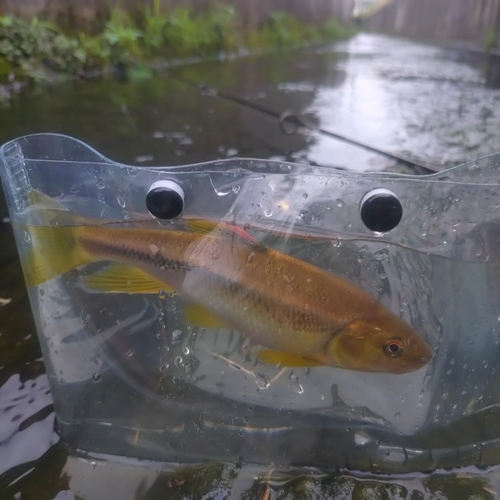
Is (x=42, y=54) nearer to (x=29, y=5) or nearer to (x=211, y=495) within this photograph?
(x=29, y=5)

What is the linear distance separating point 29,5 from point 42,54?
841mm

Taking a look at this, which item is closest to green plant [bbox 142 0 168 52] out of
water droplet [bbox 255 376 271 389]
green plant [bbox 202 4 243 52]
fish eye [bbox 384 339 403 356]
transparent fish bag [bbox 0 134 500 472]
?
green plant [bbox 202 4 243 52]

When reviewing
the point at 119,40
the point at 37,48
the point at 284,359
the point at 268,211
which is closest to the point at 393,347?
the point at 284,359

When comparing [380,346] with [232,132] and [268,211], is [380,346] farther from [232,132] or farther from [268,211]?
[232,132]

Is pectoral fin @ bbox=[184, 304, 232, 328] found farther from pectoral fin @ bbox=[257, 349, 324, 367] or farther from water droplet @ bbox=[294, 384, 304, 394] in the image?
water droplet @ bbox=[294, 384, 304, 394]

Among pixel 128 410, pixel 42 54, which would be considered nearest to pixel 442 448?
pixel 128 410

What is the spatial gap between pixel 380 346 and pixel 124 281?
44 cm

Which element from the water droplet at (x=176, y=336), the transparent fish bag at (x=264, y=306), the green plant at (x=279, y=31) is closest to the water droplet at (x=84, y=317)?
the transparent fish bag at (x=264, y=306)

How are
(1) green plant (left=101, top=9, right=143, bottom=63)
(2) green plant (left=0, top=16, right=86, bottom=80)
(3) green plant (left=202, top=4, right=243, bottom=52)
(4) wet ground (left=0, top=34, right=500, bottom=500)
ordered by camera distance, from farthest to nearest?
(3) green plant (left=202, top=4, right=243, bottom=52)
(1) green plant (left=101, top=9, right=143, bottom=63)
(2) green plant (left=0, top=16, right=86, bottom=80)
(4) wet ground (left=0, top=34, right=500, bottom=500)

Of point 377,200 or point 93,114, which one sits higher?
point 377,200

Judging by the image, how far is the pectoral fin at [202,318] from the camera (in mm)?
813

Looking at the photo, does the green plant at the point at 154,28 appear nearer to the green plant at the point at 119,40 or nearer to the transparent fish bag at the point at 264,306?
the green plant at the point at 119,40

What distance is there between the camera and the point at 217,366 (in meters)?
0.89

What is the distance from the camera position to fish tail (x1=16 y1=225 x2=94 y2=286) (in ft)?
2.61
